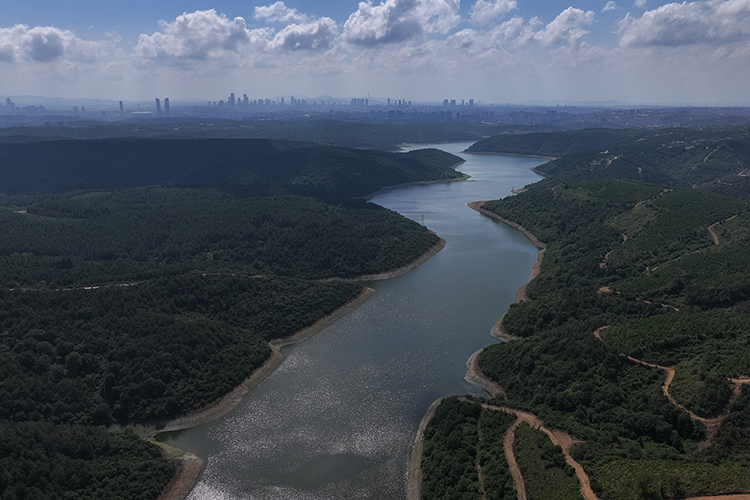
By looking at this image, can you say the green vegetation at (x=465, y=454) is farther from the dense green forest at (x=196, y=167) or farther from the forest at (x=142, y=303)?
the dense green forest at (x=196, y=167)

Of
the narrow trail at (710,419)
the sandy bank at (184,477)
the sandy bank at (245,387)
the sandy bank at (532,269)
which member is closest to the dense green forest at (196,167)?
the sandy bank at (532,269)

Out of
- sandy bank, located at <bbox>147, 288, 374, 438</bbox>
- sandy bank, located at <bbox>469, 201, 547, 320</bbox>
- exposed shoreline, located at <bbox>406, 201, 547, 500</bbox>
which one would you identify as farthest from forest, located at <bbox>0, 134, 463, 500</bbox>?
sandy bank, located at <bbox>469, 201, 547, 320</bbox>

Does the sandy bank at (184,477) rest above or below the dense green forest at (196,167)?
below

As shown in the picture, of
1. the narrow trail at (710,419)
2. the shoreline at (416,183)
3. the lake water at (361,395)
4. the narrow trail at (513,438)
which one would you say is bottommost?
the lake water at (361,395)

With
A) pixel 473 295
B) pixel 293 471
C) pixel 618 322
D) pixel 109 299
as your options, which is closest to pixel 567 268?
pixel 473 295

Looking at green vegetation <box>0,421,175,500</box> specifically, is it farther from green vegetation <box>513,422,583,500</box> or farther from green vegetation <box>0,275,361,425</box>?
green vegetation <box>513,422,583,500</box>

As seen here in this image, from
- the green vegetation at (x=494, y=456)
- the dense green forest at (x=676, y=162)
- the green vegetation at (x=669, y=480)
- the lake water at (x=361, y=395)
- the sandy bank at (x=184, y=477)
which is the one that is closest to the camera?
the green vegetation at (x=669, y=480)

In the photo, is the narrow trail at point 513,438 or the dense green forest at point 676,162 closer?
the narrow trail at point 513,438

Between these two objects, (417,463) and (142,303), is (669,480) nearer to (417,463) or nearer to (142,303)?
(417,463)
